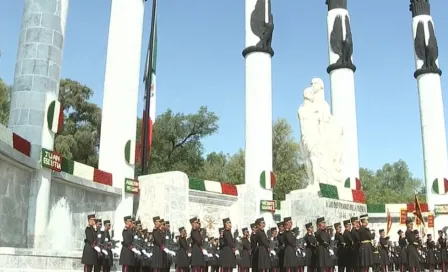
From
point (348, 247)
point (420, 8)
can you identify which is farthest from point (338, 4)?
point (348, 247)

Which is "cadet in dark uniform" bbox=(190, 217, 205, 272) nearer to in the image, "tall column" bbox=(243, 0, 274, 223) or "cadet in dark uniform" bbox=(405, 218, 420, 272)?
"cadet in dark uniform" bbox=(405, 218, 420, 272)

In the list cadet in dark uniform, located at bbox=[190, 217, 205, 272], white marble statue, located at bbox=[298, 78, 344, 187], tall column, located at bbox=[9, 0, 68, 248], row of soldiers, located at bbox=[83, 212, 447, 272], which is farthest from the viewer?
white marble statue, located at bbox=[298, 78, 344, 187]

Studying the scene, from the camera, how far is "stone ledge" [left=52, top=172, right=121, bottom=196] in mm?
15191

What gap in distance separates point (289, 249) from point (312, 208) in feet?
21.1

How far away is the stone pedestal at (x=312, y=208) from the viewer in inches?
677

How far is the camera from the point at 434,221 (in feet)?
90.6

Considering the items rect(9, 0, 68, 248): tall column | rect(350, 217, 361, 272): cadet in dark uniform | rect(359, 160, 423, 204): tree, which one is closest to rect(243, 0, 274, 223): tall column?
rect(9, 0, 68, 248): tall column

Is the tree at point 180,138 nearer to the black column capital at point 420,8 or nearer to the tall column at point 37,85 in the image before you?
the black column capital at point 420,8

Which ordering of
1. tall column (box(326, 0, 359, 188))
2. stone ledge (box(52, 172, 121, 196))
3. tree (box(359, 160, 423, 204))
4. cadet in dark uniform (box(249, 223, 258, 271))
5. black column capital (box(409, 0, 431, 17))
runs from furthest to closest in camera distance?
tree (box(359, 160, 423, 204))
black column capital (box(409, 0, 431, 17))
tall column (box(326, 0, 359, 188))
stone ledge (box(52, 172, 121, 196))
cadet in dark uniform (box(249, 223, 258, 271))

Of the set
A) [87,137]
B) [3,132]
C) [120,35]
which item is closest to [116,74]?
[120,35]

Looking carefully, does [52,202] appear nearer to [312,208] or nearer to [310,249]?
[310,249]

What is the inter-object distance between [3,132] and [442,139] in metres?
25.5

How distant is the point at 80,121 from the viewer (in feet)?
122

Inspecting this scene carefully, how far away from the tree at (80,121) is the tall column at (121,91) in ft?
50.1
